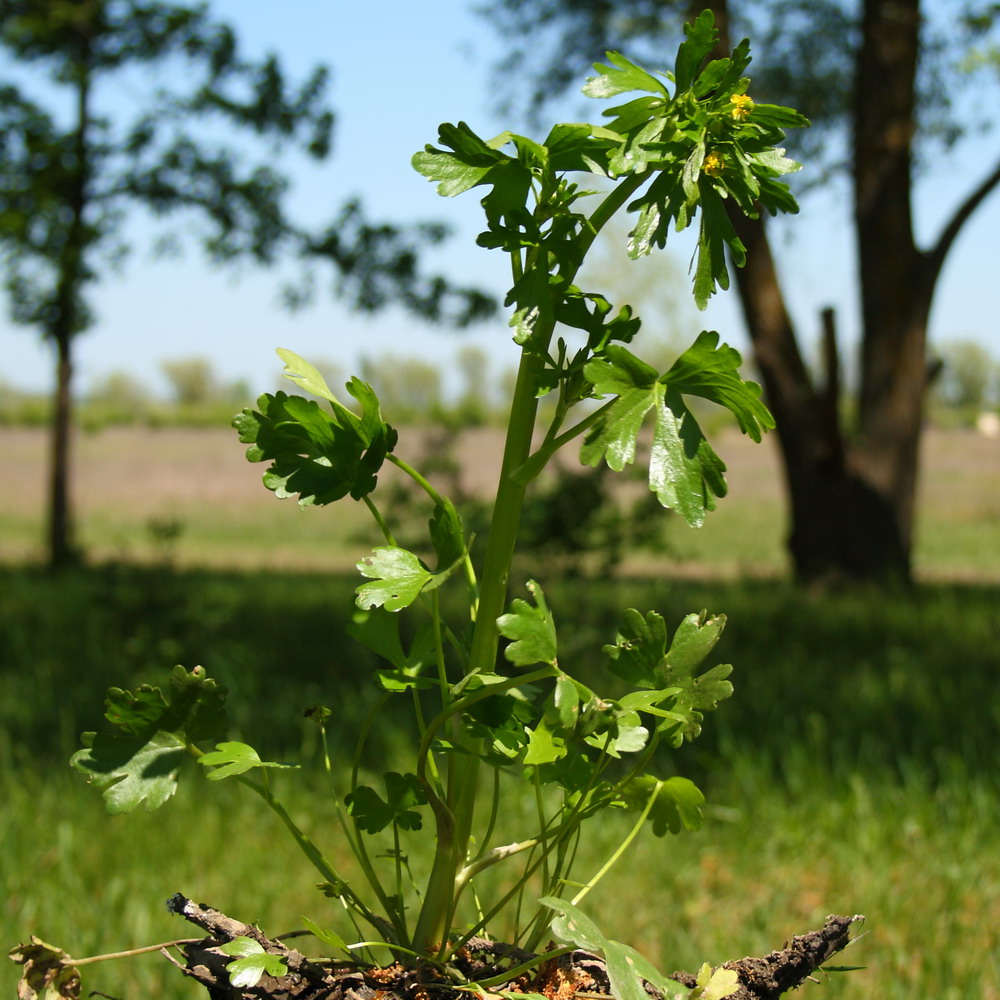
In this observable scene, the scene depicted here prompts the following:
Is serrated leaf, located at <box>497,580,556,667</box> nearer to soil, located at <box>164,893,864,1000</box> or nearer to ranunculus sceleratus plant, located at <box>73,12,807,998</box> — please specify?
ranunculus sceleratus plant, located at <box>73,12,807,998</box>

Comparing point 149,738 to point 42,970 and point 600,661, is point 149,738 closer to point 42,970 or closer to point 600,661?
point 42,970

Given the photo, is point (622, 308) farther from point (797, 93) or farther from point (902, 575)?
point (797, 93)

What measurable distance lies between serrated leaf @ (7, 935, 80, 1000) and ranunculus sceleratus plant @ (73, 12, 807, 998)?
0.15m

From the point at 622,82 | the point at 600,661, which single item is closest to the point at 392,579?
the point at 622,82

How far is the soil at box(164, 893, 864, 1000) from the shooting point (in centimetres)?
74

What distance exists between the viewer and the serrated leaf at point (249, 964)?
26.8 inches

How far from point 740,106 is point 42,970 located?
0.84 meters

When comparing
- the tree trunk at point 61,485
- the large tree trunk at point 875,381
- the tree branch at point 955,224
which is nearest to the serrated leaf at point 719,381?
the large tree trunk at point 875,381

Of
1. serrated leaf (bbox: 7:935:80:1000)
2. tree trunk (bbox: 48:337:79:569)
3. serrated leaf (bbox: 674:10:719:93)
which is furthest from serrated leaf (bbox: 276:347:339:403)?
tree trunk (bbox: 48:337:79:569)

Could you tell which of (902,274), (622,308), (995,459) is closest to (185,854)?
(622,308)

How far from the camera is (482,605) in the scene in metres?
0.80

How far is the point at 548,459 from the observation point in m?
0.75

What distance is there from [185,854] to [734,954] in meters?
1.49

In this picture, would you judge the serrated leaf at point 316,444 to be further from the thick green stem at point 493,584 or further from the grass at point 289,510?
the grass at point 289,510
